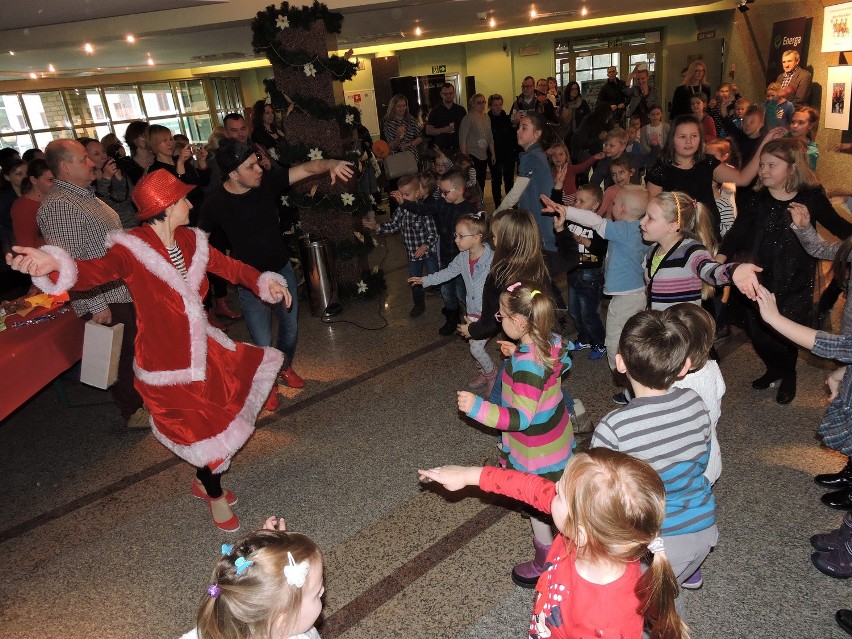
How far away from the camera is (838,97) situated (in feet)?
31.8

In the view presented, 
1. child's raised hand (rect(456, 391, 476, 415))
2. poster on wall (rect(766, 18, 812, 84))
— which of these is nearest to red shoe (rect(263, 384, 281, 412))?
child's raised hand (rect(456, 391, 476, 415))

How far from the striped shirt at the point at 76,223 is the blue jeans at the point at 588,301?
3534 millimetres

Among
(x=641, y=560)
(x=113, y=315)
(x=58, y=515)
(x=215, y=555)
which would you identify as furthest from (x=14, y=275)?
(x=641, y=560)

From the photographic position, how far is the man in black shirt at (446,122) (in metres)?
11.0

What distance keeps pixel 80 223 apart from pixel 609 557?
4162 mm

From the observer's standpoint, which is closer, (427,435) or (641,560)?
(641,560)

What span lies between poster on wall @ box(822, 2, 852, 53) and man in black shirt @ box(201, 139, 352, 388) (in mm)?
8955

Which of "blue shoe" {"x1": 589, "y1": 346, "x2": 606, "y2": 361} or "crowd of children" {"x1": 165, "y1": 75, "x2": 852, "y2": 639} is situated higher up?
"crowd of children" {"x1": 165, "y1": 75, "x2": 852, "y2": 639}

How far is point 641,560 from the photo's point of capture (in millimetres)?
1753

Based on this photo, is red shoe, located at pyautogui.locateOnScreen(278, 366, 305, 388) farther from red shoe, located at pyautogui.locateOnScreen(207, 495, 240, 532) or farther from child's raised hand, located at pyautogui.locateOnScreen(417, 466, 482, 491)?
child's raised hand, located at pyautogui.locateOnScreen(417, 466, 482, 491)

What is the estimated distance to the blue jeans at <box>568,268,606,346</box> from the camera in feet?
16.1

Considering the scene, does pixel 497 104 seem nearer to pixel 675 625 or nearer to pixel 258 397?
pixel 258 397

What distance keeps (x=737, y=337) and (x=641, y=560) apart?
4104mm

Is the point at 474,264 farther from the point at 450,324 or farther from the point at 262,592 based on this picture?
the point at 262,592
